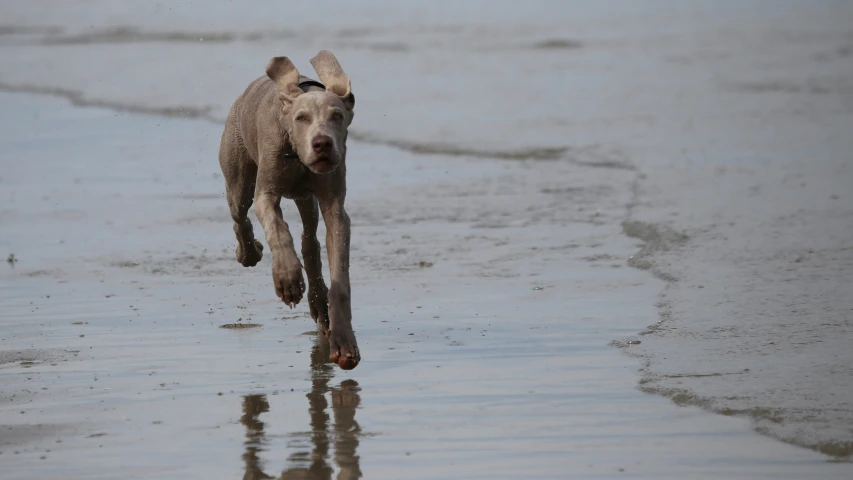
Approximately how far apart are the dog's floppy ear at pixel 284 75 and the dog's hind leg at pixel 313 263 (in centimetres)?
103

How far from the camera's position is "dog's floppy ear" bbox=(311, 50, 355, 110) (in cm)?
746

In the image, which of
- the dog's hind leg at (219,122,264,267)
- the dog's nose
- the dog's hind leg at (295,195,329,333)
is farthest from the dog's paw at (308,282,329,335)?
the dog's nose

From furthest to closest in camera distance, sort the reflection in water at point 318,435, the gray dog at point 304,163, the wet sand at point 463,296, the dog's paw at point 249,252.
A: the dog's paw at point 249,252 → the gray dog at point 304,163 → the wet sand at point 463,296 → the reflection in water at point 318,435

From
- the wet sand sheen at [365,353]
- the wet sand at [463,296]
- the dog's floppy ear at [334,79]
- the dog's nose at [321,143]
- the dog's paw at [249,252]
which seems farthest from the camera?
the dog's paw at [249,252]

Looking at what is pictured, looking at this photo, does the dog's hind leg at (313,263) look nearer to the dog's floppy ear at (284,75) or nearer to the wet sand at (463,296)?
the wet sand at (463,296)

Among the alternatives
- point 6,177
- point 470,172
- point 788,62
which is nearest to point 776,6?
point 788,62

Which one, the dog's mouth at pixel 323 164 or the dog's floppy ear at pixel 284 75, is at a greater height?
the dog's floppy ear at pixel 284 75

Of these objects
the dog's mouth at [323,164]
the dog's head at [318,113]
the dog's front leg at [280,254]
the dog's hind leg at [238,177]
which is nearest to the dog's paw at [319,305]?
the dog's hind leg at [238,177]

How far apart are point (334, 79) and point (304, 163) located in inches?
25.0

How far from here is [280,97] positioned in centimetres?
742

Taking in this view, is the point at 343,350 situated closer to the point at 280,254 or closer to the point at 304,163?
the point at 280,254

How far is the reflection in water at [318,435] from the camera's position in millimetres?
5805

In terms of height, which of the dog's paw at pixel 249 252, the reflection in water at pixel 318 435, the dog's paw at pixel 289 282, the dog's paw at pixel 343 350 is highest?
the dog's paw at pixel 249 252

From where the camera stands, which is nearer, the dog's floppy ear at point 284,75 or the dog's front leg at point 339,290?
the dog's front leg at point 339,290
